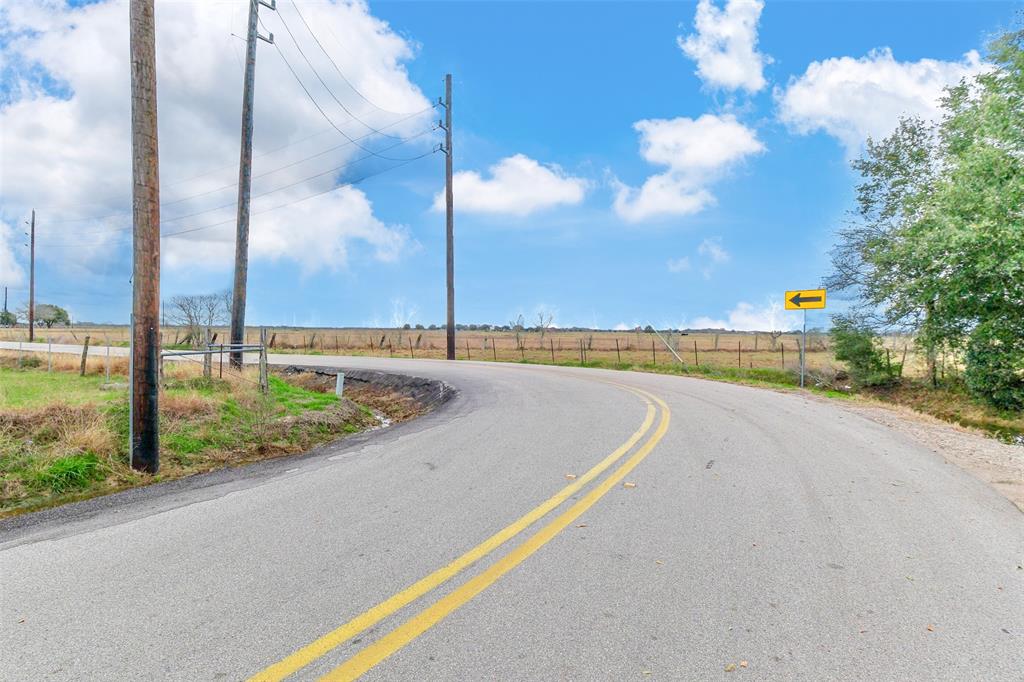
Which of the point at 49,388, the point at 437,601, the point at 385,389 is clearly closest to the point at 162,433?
the point at 437,601

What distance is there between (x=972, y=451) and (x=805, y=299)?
1093cm

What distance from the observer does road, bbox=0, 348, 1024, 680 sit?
2604mm

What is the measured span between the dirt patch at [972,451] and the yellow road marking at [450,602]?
4229 millimetres

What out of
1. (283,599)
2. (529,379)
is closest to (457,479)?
(283,599)

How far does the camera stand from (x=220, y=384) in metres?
11.6

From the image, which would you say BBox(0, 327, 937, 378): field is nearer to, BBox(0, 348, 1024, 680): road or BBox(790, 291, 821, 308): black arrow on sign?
BBox(790, 291, 821, 308): black arrow on sign

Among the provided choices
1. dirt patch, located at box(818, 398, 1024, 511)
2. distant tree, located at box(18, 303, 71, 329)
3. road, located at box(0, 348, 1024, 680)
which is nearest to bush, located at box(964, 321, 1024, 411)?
dirt patch, located at box(818, 398, 1024, 511)

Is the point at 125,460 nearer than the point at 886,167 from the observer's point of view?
Yes

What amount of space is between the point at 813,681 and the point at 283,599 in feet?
8.82

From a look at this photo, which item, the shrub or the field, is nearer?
the shrub

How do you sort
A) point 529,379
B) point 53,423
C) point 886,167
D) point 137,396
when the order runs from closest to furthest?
point 137,396 → point 53,423 → point 529,379 → point 886,167

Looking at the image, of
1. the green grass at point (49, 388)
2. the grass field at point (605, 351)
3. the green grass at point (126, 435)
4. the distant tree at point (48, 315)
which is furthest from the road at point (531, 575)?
the distant tree at point (48, 315)

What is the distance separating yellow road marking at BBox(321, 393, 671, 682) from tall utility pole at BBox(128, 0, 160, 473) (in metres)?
5.25

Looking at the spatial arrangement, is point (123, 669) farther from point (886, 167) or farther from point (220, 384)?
point (886, 167)
